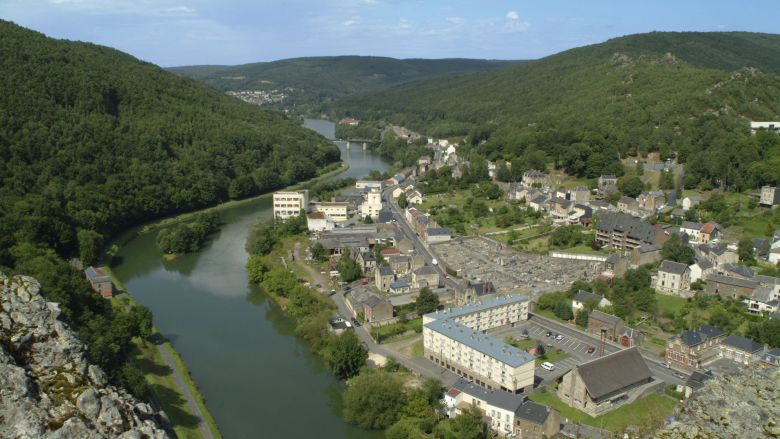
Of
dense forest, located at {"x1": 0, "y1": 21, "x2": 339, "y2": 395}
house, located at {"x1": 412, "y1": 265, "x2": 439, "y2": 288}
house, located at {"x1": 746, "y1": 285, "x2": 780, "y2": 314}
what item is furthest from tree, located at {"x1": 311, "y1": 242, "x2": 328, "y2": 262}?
house, located at {"x1": 746, "y1": 285, "x2": 780, "y2": 314}

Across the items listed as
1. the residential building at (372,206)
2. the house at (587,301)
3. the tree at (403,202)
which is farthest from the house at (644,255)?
the tree at (403,202)

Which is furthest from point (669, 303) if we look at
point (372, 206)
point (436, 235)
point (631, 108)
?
point (631, 108)

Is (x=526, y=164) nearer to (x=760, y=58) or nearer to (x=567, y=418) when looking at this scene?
(x=567, y=418)

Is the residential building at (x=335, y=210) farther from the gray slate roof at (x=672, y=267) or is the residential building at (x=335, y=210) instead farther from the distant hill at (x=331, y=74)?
the distant hill at (x=331, y=74)

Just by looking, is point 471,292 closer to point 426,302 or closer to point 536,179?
point 426,302

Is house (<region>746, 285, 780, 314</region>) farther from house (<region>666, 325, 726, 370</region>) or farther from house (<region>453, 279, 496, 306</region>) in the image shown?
house (<region>453, 279, 496, 306</region>)

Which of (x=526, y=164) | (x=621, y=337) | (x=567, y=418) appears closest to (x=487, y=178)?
(x=526, y=164)
